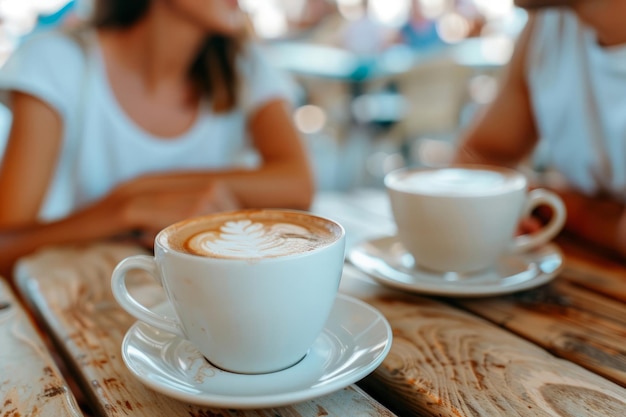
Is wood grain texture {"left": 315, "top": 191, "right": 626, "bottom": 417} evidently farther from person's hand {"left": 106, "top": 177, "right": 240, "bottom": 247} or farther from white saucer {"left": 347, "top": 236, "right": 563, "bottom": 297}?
person's hand {"left": 106, "top": 177, "right": 240, "bottom": 247}

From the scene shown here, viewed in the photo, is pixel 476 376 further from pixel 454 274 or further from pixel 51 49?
pixel 51 49

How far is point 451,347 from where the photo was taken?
1.78 feet

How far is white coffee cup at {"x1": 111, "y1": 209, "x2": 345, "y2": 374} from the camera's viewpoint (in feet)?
1.38

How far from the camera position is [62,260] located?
83 cm

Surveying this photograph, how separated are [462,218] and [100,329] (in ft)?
1.31

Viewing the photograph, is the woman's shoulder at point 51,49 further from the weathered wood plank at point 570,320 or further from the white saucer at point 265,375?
the weathered wood plank at point 570,320

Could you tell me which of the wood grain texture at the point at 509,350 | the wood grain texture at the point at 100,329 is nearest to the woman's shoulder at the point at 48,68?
the wood grain texture at the point at 100,329

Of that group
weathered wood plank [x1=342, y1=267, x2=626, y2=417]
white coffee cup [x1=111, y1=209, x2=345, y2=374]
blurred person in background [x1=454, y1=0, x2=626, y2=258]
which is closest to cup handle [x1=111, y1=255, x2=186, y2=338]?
white coffee cup [x1=111, y1=209, x2=345, y2=374]

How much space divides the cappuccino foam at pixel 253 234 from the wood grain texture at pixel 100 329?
12 centimetres

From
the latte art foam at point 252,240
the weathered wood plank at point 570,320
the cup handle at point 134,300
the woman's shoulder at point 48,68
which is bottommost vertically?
the weathered wood plank at point 570,320

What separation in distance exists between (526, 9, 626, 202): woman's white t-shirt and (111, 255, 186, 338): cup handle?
33.8 inches

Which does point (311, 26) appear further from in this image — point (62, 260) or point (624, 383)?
point (624, 383)

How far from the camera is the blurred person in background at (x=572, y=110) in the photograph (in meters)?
0.97

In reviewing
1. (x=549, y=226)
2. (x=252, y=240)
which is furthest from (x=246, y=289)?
(x=549, y=226)
